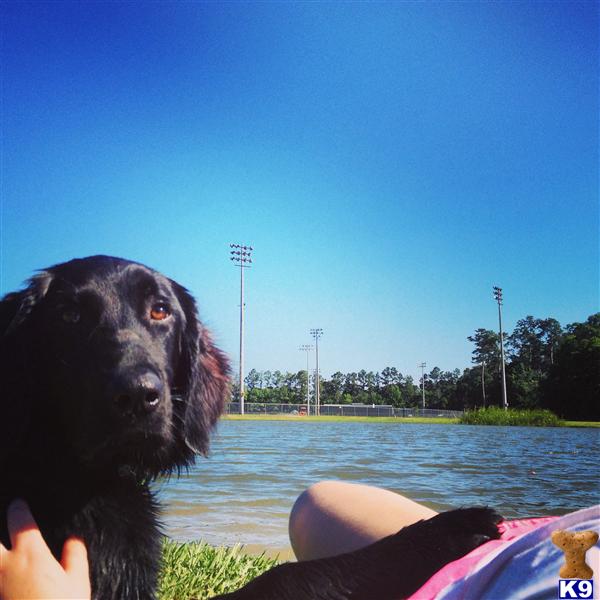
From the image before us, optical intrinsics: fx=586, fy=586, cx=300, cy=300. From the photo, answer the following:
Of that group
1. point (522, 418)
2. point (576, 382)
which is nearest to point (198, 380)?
point (522, 418)

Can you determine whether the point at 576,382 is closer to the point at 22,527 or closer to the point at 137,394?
the point at 137,394

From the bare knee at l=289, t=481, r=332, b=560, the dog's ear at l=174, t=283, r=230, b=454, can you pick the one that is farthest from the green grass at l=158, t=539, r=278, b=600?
the dog's ear at l=174, t=283, r=230, b=454

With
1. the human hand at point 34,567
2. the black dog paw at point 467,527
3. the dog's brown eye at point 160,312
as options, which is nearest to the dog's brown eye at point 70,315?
the dog's brown eye at point 160,312

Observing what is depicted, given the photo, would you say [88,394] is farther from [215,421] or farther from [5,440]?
[215,421]

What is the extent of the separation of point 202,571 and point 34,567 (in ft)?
7.52

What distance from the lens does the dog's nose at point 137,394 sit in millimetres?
1564

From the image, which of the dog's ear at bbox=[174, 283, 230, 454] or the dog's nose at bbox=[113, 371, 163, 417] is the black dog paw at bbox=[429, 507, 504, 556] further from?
the dog's nose at bbox=[113, 371, 163, 417]

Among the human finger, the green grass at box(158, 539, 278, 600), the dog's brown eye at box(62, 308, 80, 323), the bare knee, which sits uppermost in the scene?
the dog's brown eye at box(62, 308, 80, 323)

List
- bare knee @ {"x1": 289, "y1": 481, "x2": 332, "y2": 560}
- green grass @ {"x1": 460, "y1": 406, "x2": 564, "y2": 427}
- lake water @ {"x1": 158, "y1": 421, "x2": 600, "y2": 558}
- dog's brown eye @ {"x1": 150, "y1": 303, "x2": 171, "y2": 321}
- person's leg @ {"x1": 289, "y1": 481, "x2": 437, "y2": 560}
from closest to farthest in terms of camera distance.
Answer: dog's brown eye @ {"x1": 150, "y1": 303, "x2": 171, "y2": 321} < person's leg @ {"x1": 289, "y1": 481, "x2": 437, "y2": 560} < bare knee @ {"x1": 289, "y1": 481, "x2": 332, "y2": 560} < lake water @ {"x1": 158, "y1": 421, "x2": 600, "y2": 558} < green grass @ {"x1": 460, "y1": 406, "x2": 564, "y2": 427}

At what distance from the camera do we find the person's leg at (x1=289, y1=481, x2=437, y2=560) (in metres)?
2.35

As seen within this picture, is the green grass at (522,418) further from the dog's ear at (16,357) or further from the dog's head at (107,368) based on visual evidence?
the dog's ear at (16,357)

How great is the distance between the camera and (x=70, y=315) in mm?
1889

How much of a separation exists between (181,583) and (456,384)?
11516 centimetres

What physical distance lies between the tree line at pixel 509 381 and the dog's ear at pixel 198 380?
59.9 metres
